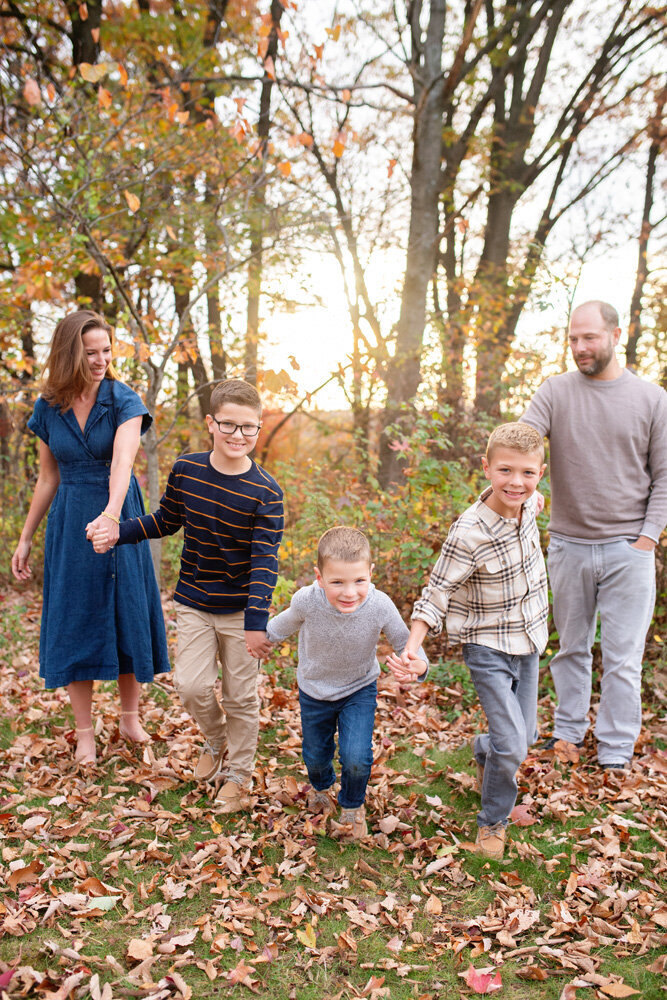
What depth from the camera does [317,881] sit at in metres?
3.43

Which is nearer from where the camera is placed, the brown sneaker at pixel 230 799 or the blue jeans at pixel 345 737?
the blue jeans at pixel 345 737

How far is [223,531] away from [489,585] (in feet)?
4.33

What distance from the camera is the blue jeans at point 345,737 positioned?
3.51 meters

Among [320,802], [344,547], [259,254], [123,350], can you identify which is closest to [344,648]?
[344,547]

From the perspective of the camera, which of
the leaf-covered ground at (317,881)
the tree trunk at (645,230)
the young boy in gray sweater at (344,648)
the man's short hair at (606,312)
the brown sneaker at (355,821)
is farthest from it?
the tree trunk at (645,230)

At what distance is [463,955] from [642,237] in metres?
16.7

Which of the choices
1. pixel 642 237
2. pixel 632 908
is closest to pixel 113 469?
pixel 632 908

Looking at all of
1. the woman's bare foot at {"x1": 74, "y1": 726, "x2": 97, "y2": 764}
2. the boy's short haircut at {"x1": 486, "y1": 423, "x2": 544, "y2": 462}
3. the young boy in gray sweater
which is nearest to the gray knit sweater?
the young boy in gray sweater

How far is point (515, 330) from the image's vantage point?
14.4m

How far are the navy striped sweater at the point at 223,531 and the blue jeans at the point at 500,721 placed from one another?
1064 mm

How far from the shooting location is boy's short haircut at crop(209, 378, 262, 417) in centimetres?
354

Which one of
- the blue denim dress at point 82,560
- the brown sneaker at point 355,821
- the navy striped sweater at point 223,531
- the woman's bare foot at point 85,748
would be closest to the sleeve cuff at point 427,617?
the navy striped sweater at point 223,531

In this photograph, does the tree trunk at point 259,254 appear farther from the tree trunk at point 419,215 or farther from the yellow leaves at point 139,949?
the yellow leaves at point 139,949

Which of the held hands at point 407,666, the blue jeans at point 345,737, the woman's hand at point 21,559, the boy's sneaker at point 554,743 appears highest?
the woman's hand at point 21,559
